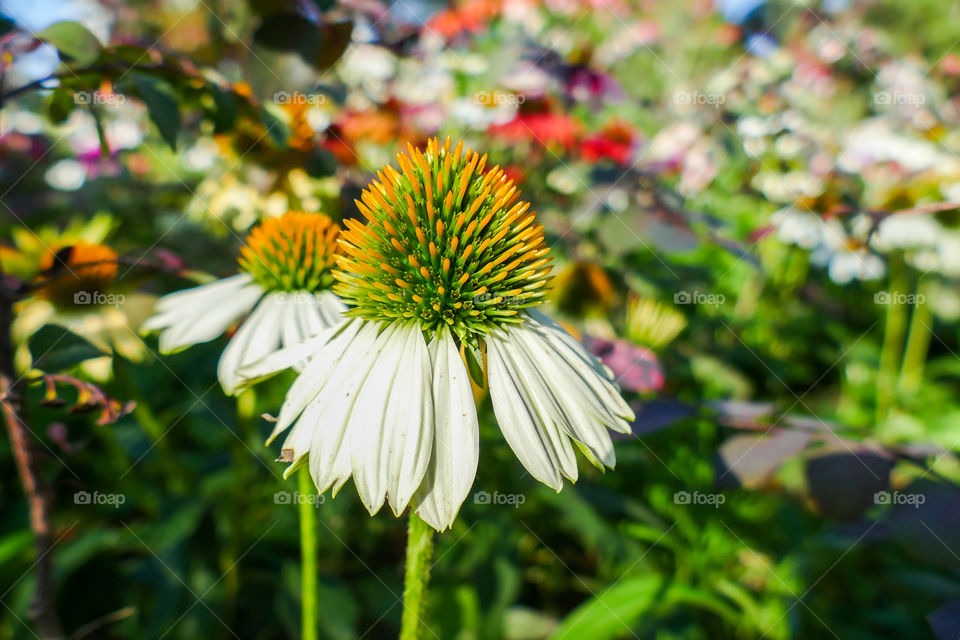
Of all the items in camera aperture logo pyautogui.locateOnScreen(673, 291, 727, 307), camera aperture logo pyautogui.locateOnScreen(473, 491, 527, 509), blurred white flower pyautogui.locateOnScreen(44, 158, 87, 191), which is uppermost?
blurred white flower pyautogui.locateOnScreen(44, 158, 87, 191)

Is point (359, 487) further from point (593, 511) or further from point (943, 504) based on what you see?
point (593, 511)

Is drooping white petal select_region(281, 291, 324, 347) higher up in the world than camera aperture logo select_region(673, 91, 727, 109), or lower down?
lower down

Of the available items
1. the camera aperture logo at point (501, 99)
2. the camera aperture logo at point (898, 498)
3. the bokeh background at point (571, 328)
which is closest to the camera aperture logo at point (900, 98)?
the bokeh background at point (571, 328)

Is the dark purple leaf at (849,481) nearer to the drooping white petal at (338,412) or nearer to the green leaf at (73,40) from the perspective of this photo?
the drooping white petal at (338,412)

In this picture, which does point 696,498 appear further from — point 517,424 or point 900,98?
point 900,98

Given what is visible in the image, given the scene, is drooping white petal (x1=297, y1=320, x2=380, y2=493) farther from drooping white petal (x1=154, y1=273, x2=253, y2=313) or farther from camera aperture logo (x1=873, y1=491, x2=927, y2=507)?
camera aperture logo (x1=873, y1=491, x2=927, y2=507)

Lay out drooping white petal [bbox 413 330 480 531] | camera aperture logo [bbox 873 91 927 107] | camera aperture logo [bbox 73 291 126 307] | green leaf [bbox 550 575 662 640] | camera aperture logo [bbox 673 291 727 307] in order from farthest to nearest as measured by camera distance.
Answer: camera aperture logo [bbox 873 91 927 107] < camera aperture logo [bbox 673 291 727 307] < camera aperture logo [bbox 73 291 126 307] < green leaf [bbox 550 575 662 640] < drooping white petal [bbox 413 330 480 531]

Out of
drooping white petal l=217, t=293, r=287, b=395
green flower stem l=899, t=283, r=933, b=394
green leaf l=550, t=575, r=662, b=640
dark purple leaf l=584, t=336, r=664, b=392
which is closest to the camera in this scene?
drooping white petal l=217, t=293, r=287, b=395

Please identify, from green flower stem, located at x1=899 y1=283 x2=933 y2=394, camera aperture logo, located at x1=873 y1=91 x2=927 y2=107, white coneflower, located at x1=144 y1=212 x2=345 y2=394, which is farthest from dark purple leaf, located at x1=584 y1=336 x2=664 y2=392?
camera aperture logo, located at x1=873 y1=91 x2=927 y2=107
